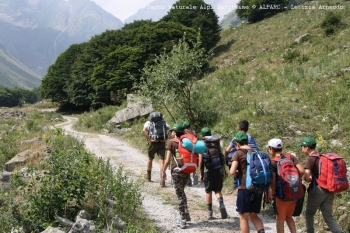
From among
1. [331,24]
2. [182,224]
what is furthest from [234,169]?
[331,24]

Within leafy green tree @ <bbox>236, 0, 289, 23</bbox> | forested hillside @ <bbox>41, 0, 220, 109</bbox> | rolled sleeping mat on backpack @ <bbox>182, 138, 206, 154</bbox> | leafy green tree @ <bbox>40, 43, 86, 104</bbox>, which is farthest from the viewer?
leafy green tree @ <bbox>236, 0, 289, 23</bbox>

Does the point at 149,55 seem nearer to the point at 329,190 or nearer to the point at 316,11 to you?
the point at 316,11

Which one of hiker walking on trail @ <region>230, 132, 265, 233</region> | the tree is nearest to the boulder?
the tree

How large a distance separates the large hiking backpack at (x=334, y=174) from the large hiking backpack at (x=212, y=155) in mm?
2121

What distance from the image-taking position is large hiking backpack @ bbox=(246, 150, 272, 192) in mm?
4809

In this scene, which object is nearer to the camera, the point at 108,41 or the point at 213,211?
the point at 213,211

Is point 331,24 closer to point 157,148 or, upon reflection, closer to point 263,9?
point 157,148

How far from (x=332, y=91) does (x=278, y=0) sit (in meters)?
46.7

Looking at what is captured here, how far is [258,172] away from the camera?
4824mm

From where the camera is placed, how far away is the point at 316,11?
128ft

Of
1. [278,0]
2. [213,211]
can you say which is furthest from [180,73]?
[278,0]

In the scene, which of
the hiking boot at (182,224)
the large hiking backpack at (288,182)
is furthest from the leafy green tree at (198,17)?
the large hiking backpack at (288,182)

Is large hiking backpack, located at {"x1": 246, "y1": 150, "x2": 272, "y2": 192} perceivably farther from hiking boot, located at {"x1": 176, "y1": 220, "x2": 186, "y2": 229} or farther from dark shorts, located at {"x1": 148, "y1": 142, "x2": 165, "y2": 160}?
dark shorts, located at {"x1": 148, "y1": 142, "x2": 165, "y2": 160}

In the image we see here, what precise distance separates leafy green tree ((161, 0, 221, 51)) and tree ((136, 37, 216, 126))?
28.9 meters
